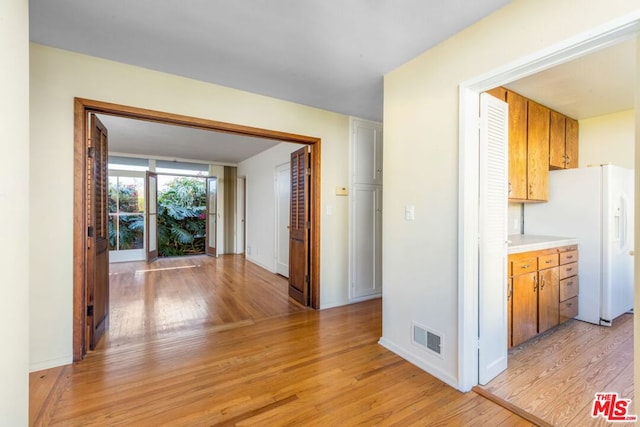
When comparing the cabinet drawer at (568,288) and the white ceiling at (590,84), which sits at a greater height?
the white ceiling at (590,84)

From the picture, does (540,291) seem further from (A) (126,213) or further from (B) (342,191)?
(A) (126,213)

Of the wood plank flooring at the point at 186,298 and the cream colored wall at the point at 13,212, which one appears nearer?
the cream colored wall at the point at 13,212

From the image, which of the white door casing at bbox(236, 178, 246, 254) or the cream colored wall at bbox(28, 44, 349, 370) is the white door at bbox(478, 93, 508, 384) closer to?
the cream colored wall at bbox(28, 44, 349, 370)

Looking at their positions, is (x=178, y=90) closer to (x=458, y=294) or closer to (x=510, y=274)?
(x=458, y=294)

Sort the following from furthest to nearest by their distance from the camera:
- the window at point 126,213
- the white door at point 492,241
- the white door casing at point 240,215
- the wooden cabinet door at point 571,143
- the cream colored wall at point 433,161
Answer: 1. the white door casing at point 240,215
2. the window at point 126,213
3. the wooden cabinet door at point 571,143
4. the white door at point 492,241
5. the cream colored wall at point 433,161

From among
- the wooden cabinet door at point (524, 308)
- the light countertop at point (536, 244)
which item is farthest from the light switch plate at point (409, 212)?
the wooden cabinet door at point (524, 308)

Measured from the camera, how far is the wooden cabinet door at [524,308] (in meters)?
2.30

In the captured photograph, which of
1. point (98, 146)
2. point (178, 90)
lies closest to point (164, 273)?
point (98, 146)

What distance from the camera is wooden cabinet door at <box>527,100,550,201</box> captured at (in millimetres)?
2924

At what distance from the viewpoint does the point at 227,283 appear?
179 inches

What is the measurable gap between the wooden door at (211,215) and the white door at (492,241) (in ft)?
21.5

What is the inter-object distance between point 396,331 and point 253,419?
4.30ft

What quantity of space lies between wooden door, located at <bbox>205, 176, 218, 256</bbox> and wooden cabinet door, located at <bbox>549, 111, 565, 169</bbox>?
673 centimetres

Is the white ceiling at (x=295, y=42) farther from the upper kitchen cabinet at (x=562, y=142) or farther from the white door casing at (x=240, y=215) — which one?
the white door casing at (x=240, y=215)
